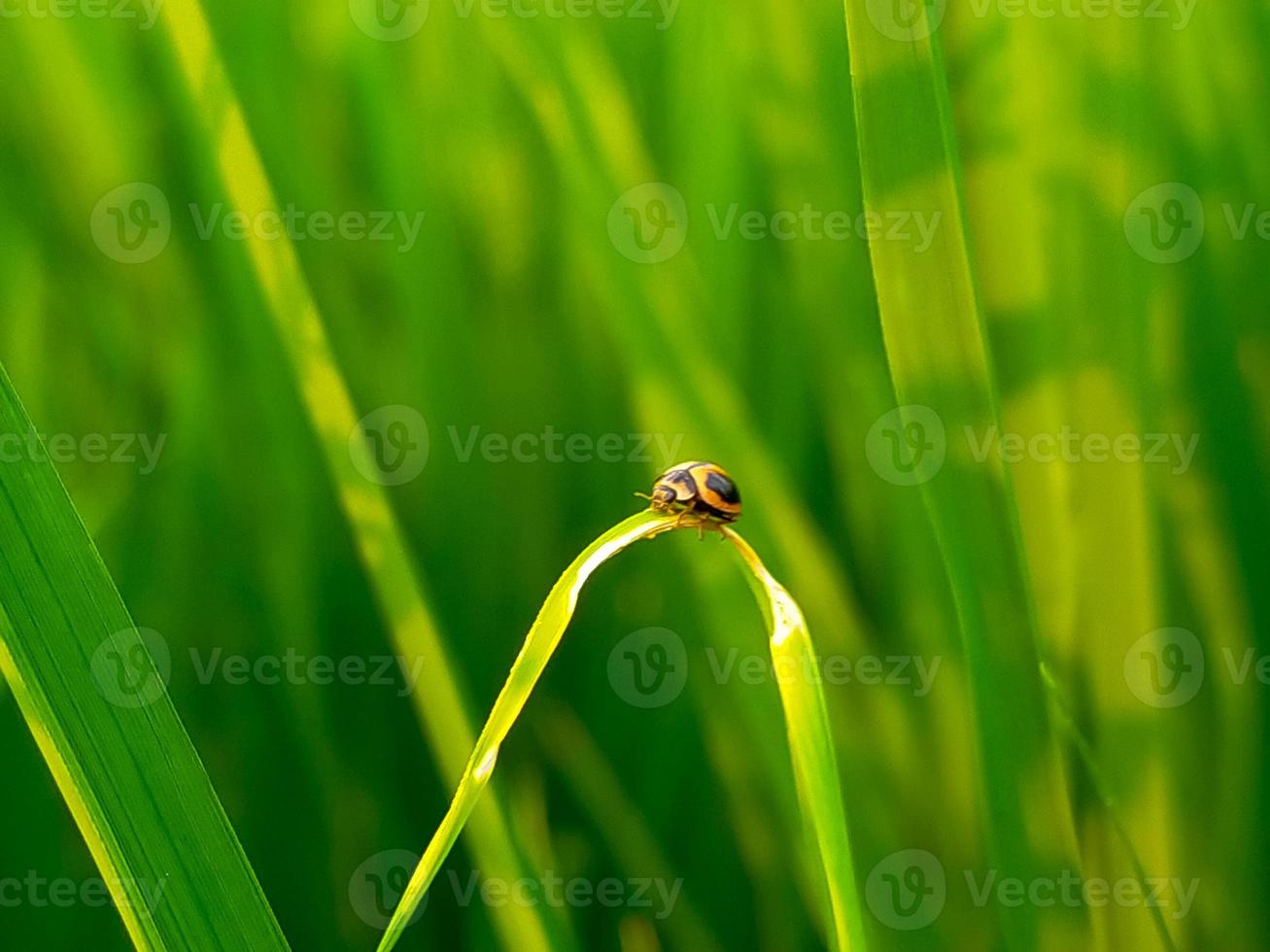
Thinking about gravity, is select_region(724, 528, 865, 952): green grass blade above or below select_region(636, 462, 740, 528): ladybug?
below

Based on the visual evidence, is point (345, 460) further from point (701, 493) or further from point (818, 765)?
point (818, 765)

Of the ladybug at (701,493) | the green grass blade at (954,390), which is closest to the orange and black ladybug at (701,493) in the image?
the ladybug at (701,493)

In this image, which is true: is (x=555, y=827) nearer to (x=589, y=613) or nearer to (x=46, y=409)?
(x=589, y=613)

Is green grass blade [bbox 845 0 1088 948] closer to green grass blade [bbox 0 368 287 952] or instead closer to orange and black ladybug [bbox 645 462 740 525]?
orange and black ladybug [bbox 645 462 740 525]

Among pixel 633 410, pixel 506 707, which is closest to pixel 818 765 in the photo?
pixel 506 707

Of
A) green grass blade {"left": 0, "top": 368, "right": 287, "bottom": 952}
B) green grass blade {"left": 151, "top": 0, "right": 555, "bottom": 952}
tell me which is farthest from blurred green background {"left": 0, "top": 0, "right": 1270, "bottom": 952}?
green grass blade {"left": 0, "top": 368, "right": 287, "bottom": 952}

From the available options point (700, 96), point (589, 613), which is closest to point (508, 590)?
point (589, 613)
